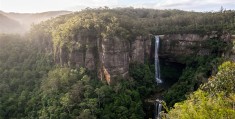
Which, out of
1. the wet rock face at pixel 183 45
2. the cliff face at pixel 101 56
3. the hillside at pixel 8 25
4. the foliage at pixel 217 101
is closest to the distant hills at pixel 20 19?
the hillside at pixel 8 25

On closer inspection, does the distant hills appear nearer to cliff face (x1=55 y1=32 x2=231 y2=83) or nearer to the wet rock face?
cliff face (x1=55 y1=32 x2=231 y2=83)

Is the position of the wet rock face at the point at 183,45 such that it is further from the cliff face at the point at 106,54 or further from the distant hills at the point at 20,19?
the distant hills at the point at 20,19

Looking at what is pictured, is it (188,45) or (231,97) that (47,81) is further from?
(231,97)

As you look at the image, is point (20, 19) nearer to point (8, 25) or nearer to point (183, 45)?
point (8, 25)

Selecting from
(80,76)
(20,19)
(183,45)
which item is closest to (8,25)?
(20,19)

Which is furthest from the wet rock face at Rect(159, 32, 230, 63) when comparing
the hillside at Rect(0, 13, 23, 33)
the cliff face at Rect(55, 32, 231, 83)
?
the hillside at Rect(0, 13, 23, 33)

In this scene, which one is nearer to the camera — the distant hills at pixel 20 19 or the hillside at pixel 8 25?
the hillside at pixel 8 25
